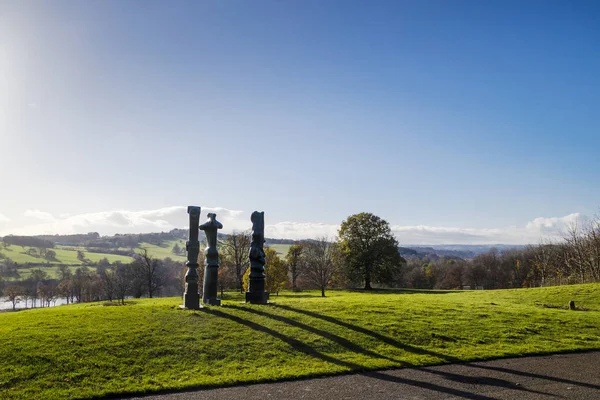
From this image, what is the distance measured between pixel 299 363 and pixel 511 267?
11051 cm

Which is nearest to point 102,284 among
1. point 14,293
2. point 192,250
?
point 14,293

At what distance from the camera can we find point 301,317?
18.8 m

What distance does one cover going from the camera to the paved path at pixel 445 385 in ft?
35.7

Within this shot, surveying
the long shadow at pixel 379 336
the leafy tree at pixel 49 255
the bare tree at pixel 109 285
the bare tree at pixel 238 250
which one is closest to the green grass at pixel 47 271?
the leafy tree at pixel 49 255

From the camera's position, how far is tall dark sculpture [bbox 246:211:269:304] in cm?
2212

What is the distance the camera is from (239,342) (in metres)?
15.0

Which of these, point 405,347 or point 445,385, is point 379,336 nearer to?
point 405,347

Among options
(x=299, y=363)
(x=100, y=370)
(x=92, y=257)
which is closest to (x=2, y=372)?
(x=100, y=370)

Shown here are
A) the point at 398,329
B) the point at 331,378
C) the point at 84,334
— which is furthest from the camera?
the point at 398,329

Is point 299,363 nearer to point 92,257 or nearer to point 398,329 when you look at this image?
point 398,329

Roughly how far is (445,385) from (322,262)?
46.2 m

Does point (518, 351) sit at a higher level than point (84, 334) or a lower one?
lower

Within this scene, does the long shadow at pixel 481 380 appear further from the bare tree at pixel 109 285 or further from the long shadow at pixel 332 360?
the bare tree at pixel 109 285

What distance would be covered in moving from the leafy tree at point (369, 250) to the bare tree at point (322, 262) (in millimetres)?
2535
